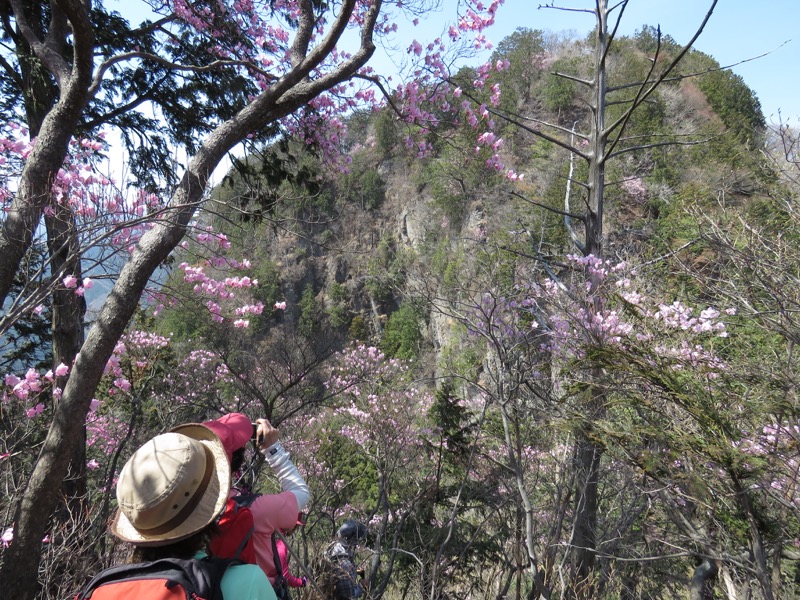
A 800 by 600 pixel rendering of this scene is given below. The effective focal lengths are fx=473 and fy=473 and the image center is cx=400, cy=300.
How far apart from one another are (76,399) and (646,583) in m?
5.21

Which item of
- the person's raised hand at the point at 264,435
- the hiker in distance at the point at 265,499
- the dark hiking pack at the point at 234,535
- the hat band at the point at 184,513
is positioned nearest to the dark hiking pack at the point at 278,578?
the hiker in distance at the point at 265,499

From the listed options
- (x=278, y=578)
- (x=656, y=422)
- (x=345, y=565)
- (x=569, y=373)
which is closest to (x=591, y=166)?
(x=569, y=373)

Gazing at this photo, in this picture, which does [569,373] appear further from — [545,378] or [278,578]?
[278,578]

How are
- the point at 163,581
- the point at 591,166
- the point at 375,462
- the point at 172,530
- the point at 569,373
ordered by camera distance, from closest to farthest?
1. the point at 163,581
2. the point at 172,530
3. the point at 569,373
4. the point at 591,166
5. the point at 375,462

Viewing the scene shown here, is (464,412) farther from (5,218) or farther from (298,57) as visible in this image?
(5,218)

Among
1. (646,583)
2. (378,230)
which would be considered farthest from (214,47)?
(378,230)

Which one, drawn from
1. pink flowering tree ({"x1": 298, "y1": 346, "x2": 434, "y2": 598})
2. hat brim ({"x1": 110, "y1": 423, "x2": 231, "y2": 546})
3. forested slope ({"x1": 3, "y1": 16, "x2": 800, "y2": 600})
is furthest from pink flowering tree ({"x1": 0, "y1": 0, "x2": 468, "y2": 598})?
pink flowering tree ({"x1": 298, "y1": 346, "x2": 434, "y2": 598})

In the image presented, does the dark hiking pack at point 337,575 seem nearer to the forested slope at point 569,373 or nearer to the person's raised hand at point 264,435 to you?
the forested slope at point 569,373

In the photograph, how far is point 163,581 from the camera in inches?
37.3

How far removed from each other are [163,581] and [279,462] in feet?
2.54

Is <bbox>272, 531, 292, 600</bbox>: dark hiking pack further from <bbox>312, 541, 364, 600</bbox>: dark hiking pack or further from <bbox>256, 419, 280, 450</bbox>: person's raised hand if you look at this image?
<bbox>312, 541, 364, 600</bbox>: dark hiking pack

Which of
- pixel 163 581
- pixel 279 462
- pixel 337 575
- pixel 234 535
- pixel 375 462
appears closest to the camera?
pixel 163 581

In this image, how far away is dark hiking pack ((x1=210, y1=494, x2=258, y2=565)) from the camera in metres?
1.33

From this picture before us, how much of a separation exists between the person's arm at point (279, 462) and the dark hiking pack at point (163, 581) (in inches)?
26.1
